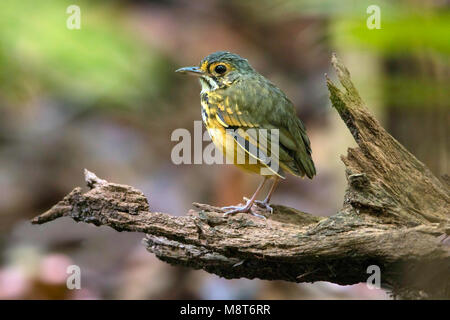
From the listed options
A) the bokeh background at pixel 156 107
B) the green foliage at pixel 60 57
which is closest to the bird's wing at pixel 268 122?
the bokeh background at pixel 156 107

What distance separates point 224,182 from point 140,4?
195 inches

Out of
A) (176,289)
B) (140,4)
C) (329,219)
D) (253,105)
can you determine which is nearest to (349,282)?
(329,219)

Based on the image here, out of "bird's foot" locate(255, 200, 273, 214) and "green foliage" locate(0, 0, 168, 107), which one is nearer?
"bird's foot" locate(255, 200, 273, 214)

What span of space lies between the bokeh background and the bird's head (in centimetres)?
84

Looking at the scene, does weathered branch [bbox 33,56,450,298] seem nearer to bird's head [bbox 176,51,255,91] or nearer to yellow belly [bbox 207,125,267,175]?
yellow belly [bbox 207,125,267,175]

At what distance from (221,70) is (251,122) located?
60cm

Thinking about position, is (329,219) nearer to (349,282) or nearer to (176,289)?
(349,282)

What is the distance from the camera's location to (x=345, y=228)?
3.16m

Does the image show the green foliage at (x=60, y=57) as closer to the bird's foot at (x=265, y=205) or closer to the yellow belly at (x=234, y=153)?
the yellow belly at (x=234, y=153)

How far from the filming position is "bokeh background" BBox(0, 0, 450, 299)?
5684mm

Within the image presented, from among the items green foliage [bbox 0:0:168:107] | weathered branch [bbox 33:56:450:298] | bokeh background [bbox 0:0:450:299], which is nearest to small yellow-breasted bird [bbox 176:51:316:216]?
weathered branch [bbox 33:56:450:298]

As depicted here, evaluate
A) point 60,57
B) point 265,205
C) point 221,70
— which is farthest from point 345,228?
point 60,57

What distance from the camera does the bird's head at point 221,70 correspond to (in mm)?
4578

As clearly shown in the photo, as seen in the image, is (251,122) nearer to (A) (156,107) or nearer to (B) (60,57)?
(B) (60,57)
